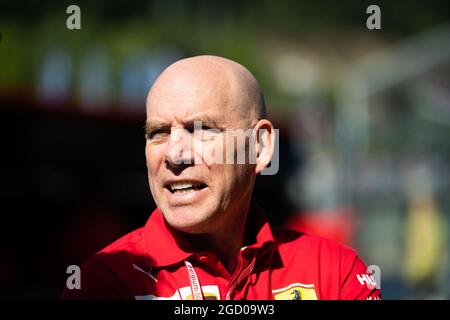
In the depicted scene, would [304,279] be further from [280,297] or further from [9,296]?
[9,296]

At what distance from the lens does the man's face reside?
2.65 metres

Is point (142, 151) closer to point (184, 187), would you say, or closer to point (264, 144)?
point (264, 144)

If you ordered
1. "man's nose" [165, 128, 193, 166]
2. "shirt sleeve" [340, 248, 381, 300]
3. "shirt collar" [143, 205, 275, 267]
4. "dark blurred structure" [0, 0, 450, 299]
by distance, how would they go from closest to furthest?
"man's nose" [165, 128, 193, 166]
"shirt collar" [143, 205, 275, 267]
"shirt sleeve" [340, 248, 381, 300]
"dark blurred structure" [0, 0, 450, 299]

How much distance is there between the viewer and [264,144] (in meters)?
2.93

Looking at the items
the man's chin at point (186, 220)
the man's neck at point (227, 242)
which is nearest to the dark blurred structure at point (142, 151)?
the man's neck at point (227, 242)

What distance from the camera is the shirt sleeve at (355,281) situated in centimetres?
291

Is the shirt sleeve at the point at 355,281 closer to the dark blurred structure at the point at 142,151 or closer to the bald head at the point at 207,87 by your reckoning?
the bald head at the point at 207,87

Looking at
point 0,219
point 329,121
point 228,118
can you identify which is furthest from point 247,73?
point 329,121

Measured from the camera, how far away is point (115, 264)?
272cm

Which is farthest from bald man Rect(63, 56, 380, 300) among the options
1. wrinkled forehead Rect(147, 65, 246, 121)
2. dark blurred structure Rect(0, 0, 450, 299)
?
dark blurred structure Rect(0, 0, 450, 299)

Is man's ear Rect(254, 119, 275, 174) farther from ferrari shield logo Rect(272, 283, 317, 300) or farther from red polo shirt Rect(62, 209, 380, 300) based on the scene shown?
ferrari shield logo Rect(272, 283, 317, 300)

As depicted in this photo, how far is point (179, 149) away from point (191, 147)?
0.05 m

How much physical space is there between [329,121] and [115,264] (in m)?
19.5

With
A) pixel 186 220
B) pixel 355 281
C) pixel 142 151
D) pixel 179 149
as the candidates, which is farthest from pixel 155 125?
pixel 142 151
